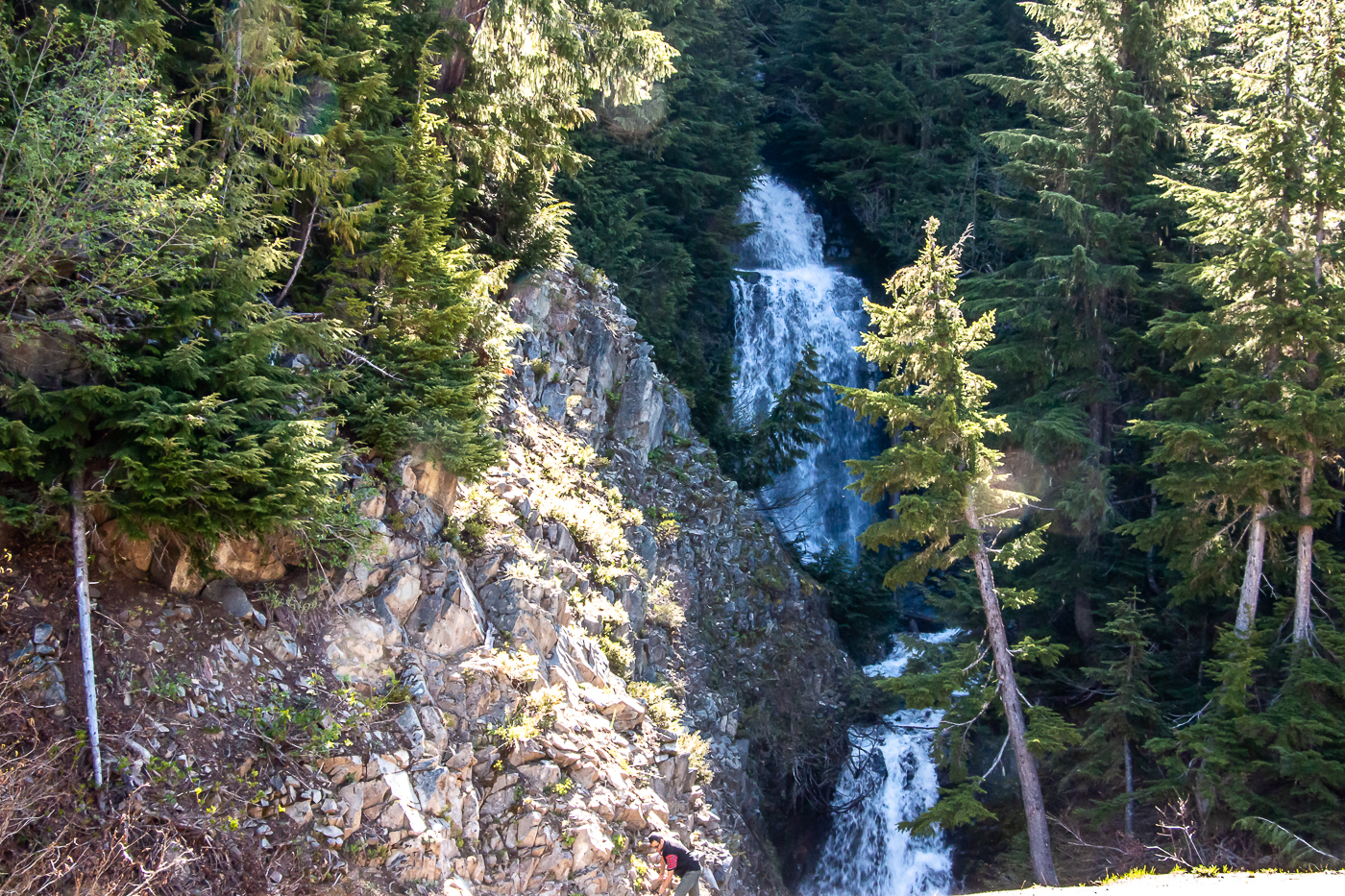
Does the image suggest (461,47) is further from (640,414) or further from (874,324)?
(874,324)

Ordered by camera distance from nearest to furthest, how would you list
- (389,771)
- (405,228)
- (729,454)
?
(389,771) < (405,228) < (729,454)

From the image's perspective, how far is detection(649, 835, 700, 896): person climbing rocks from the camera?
9273 millimetres

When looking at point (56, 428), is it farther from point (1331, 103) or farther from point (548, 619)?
point (1331, 103)

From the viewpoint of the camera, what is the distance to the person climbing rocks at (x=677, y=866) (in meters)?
9.27

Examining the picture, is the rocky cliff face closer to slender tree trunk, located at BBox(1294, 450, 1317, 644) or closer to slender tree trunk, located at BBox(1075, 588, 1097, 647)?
slender tree trunk, located at BBox(1075, 588, 1097, 647)

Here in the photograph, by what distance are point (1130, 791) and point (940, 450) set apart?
21.3 ft

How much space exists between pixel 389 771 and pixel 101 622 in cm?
256

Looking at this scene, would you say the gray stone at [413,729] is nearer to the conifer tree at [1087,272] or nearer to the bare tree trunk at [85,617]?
the bare tree trunk at [85,617]

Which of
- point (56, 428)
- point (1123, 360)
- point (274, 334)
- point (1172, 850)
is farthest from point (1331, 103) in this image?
point (56, 428)

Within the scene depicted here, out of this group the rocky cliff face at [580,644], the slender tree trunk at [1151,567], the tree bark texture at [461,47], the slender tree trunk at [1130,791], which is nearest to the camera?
the rocky cliff face at [580,644]

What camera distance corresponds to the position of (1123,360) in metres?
17.0

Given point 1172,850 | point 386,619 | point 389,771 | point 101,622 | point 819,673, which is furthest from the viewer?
point 819,673

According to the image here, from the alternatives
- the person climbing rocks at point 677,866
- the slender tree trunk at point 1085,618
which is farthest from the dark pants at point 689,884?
the slender tree trunk at point 1085,618

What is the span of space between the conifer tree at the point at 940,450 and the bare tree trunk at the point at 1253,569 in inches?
143
